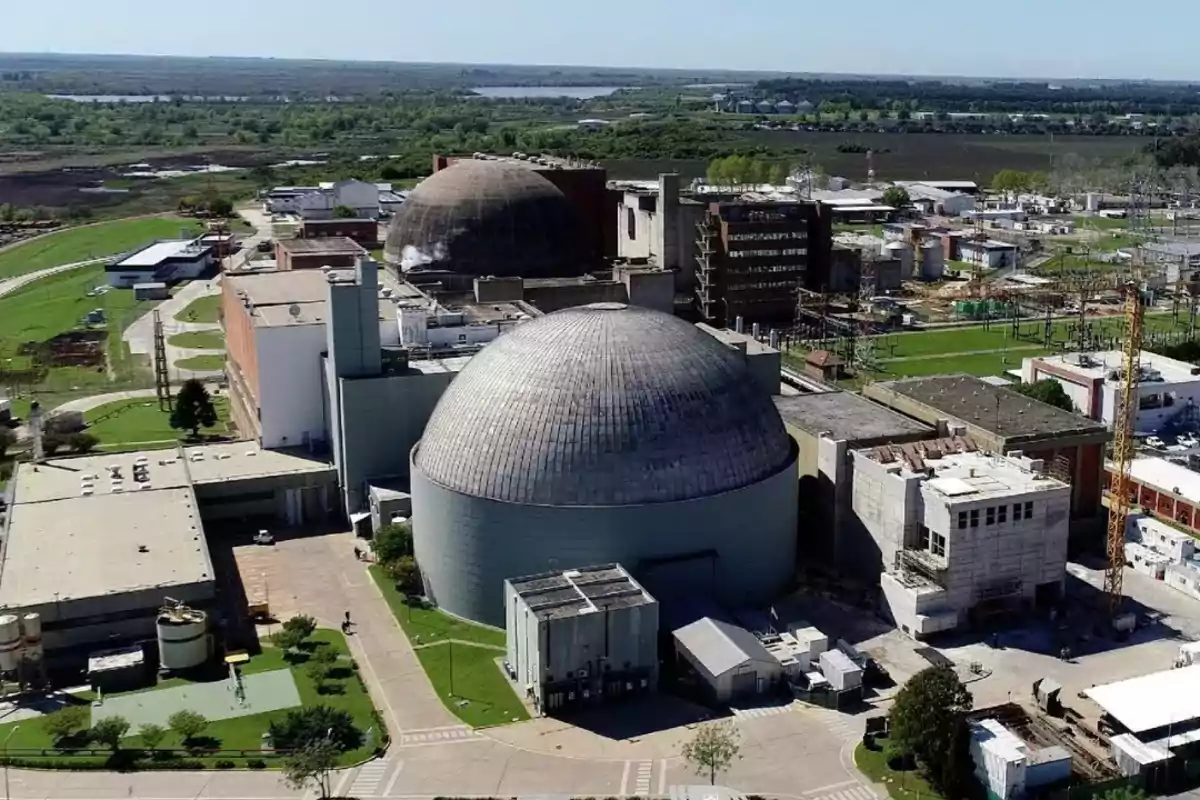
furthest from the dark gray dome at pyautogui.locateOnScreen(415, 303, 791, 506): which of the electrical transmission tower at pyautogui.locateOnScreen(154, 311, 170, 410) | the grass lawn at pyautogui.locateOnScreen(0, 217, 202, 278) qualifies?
the grass lawn at pyautogui.locateOnScreen(0, 217, 202, 278)

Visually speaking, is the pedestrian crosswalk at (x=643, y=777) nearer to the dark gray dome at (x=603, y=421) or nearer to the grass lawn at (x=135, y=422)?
the dark gray dome at (x=603, y=421)

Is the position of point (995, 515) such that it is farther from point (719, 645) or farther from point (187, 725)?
point (187, 725)

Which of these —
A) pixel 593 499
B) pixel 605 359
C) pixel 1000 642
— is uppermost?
pixel 605 359

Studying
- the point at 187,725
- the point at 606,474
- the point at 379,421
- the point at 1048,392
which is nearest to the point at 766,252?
the point at 1048,392

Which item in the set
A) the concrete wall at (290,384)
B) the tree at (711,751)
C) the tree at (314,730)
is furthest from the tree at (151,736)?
the concrete wall at (290,384)

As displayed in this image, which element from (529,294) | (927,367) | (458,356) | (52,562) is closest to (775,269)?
(927,367)

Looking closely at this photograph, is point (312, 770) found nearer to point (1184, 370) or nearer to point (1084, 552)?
point (1084, 552)
